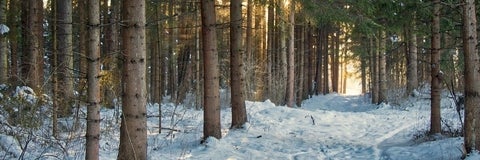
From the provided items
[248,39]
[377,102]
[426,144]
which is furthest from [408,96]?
[426,144]

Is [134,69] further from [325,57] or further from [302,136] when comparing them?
[325,57]

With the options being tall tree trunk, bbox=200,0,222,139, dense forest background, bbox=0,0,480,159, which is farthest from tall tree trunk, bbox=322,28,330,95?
tall tree trunk, bbox=200,0,222,139

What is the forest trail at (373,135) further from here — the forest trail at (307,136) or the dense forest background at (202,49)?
the dense forest background at (202,49)

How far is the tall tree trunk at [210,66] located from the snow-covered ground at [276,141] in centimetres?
48

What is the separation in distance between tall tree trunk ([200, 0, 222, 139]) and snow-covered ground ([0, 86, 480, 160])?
482 millimetres

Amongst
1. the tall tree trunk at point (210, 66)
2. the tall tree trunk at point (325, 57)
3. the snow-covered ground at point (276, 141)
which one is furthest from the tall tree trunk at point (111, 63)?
the tall tree trunk at point (325, 57)

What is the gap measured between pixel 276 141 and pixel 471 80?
4.37 metres

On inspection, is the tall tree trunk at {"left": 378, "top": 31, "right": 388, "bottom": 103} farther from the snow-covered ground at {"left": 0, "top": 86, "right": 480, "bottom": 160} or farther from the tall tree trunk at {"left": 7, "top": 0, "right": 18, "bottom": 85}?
the tall tree trunk at {"left": 7, "top": 0, "right": 18, "bottom": 85}

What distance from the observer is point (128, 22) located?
20.5ft

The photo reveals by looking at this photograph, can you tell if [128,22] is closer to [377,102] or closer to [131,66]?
[131,66]

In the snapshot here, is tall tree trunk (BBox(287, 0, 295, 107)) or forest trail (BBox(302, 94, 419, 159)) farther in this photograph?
tall tree trunk (BBox(287, 0, 295, 107))

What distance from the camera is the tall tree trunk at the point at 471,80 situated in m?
7.54

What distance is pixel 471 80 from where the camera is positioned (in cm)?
754

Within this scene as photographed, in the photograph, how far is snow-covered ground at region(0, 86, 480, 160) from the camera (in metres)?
7.68
